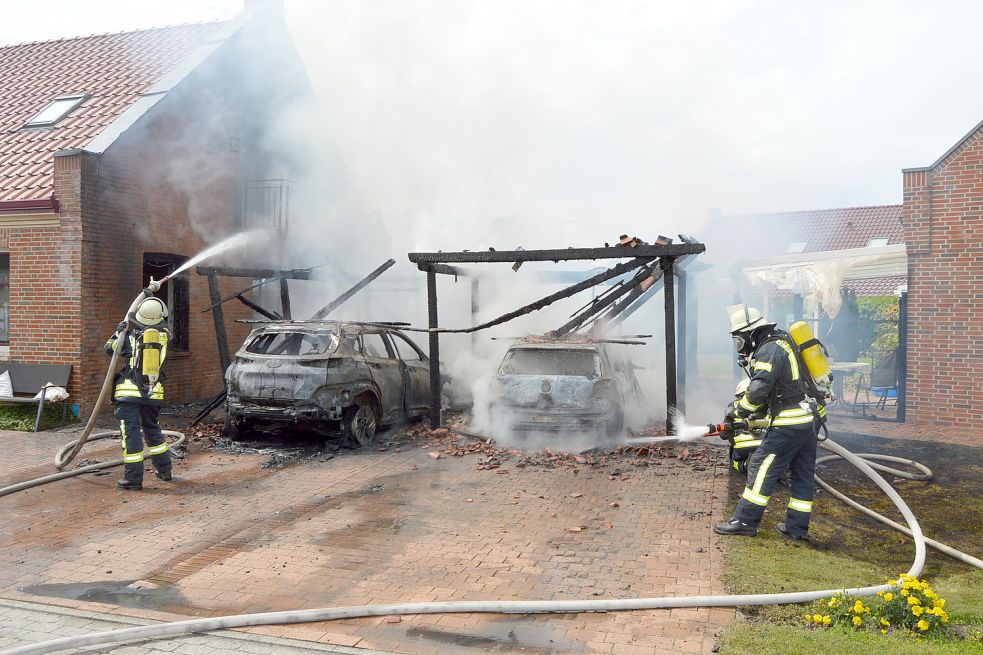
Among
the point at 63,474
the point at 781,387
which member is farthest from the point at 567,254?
the point at 63,474

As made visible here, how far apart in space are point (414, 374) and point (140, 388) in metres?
4.31

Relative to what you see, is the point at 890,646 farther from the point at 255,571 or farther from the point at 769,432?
the point at 255,571

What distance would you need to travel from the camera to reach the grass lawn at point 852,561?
379 cm

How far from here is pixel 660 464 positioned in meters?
8.38

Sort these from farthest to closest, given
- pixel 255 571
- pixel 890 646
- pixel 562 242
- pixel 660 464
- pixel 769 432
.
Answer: pixel 562 242 < pixel 660 464 < pixel 769 432 < pixel 255 571 < pixel 890 646

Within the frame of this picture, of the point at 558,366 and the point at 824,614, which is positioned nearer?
the point at 824,614

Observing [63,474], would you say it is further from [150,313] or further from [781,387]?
[781,387]

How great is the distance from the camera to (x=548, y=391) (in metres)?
8.83

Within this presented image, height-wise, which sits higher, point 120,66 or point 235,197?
point 120,66

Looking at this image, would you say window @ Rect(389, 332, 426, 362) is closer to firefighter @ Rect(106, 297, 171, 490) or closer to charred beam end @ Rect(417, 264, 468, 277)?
charred beam end @ Rect(417, 264, 468, 277)

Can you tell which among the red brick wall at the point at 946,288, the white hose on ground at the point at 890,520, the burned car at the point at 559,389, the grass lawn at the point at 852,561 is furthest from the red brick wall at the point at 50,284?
the red brick wall at the point at 946,288

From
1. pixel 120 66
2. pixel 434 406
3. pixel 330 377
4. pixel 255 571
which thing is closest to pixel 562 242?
pixel 434 406

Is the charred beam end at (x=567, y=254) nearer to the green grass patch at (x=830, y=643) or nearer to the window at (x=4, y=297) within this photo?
the green grass patch at (x=830, y=643)

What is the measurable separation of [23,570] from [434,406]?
19.0 ft
